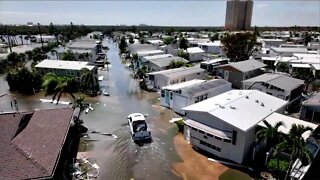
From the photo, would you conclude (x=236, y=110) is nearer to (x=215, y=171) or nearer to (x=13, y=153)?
(x=215, y=171)

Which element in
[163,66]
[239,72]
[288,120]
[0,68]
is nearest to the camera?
[288,120]

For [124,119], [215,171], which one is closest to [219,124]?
[215,171]

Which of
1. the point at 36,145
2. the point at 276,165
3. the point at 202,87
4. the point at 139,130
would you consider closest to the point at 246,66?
the point at 202,87

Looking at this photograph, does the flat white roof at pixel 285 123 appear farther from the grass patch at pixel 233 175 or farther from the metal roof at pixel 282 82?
the metal roof at pixel 282 82

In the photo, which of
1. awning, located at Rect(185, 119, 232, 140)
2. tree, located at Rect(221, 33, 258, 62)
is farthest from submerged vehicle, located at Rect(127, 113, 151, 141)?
tree, located at Rect(221, 33, 258, 62)

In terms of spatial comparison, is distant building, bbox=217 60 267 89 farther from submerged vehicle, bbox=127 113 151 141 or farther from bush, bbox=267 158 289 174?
bush, bbox=267 158 289 174

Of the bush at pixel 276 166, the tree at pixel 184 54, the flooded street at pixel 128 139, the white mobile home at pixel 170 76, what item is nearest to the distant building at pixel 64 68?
the flooded street at pixel 128 139

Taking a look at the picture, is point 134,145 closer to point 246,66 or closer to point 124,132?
point 124,132

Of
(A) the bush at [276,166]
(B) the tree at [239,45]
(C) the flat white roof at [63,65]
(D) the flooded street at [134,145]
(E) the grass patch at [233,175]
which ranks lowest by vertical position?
(E) the grass patch at [233,175]
